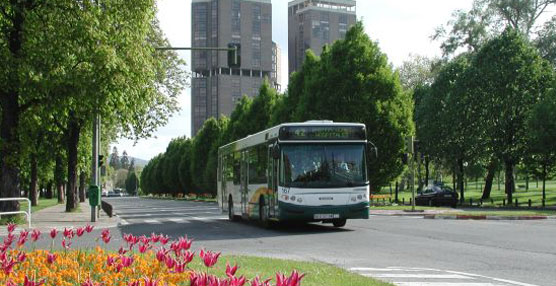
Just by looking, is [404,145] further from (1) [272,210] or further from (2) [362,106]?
(1) [272,210]

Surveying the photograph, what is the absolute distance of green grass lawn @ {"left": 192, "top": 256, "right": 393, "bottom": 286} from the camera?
886 centimetres

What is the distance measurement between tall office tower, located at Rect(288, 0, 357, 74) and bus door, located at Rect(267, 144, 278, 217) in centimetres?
14996

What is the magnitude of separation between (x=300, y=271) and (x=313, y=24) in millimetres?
166691

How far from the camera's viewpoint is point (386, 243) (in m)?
15.9

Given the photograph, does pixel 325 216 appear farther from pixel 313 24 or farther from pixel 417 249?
pixel 313 24

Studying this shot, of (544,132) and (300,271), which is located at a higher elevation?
(544,132)

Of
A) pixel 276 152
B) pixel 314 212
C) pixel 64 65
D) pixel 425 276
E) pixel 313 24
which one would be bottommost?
pixel 425 276

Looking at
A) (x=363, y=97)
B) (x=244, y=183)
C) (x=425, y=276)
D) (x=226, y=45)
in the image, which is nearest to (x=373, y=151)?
(x=244, y=183)

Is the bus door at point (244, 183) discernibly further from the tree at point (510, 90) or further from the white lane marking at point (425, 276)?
the tree at point (510, 90)

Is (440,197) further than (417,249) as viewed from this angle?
Yes

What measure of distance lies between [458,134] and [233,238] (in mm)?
39103

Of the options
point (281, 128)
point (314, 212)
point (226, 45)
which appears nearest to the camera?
point (314, 212)

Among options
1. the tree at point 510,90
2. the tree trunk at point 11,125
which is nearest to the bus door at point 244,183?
the tree trunk at point 11,125

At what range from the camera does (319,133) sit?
19719 mm
